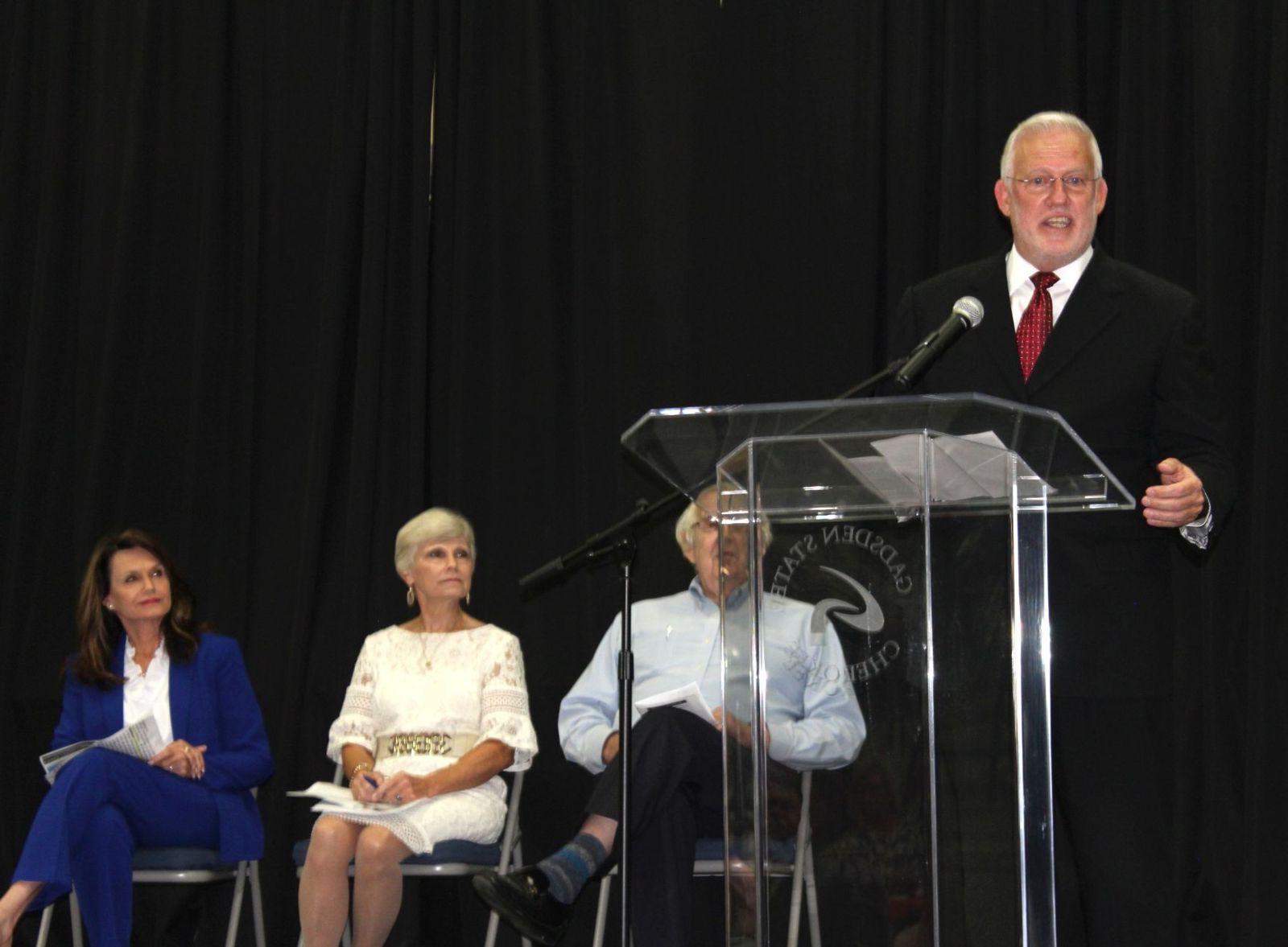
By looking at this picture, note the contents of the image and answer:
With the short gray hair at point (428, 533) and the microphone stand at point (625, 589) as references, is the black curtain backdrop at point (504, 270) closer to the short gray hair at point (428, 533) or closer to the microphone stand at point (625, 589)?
the short gray hair at point (428, 533)

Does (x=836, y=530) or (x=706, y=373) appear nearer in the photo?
(x=836, y=530)

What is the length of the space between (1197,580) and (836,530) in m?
2.31

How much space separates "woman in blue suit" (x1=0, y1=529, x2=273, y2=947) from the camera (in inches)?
140

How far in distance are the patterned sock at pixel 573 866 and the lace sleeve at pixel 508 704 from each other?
0.54 meters

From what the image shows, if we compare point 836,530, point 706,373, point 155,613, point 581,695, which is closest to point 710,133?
point 706,373

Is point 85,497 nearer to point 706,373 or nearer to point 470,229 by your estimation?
point 470,229

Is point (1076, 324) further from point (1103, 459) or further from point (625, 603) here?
point (625, 603)

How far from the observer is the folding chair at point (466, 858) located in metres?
3.64

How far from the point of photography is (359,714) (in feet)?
13.1

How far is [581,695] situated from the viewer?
3812 mm

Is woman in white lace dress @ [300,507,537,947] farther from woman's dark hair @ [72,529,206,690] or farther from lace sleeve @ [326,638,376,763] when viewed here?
woman's dark hair @ [72,529,206,690]

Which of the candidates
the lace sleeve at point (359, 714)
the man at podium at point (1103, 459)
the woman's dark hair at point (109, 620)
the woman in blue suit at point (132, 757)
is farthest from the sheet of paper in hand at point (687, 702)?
the woman's dark hair at point (109, 620)

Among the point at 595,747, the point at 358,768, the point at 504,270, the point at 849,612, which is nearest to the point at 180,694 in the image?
the point at 358,768

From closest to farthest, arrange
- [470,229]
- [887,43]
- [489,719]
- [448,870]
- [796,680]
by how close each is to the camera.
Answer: [796,680] → [448,870] → [489,719] → [887,43] → [470,229]
